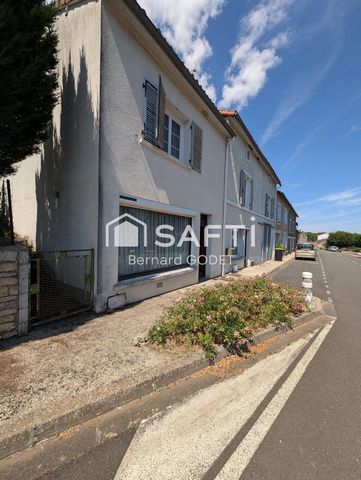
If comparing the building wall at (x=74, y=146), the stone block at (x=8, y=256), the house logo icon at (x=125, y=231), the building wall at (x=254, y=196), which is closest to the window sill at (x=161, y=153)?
the building wall at (x=74, y=146)

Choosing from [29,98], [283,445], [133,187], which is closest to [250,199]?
[133,187]

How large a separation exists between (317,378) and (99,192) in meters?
4.50

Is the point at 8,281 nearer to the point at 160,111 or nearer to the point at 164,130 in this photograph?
the point at 160,111

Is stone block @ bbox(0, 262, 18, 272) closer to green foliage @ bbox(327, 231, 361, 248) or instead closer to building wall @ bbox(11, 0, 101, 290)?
building wall @ bbox(11, 0, 101, 290)

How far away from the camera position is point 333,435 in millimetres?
2131

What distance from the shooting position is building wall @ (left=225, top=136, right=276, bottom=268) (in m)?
10.4

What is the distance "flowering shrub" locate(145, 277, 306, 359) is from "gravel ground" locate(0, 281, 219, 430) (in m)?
0.29

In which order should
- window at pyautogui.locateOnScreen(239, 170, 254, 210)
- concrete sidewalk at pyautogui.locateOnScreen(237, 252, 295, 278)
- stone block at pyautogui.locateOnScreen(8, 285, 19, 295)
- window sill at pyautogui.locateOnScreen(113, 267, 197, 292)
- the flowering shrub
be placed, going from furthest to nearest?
window at pyautogui.locateOnScreen(239, 170, 254, 210), concrete sidewalk at pyautogui.locateOnScreen(237, 252, 295, 278), window sill at pyautogui.locateOnScreen(113, 267, 197, 292), the flowering shrub, stone block at pyautogui.locateOnScreen(8, 285, 19, 295)

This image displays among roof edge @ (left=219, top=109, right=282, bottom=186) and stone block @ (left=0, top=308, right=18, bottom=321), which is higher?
roof edge @ (left=219, top=109, right=282, bottom=186)

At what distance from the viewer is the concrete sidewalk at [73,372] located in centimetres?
208

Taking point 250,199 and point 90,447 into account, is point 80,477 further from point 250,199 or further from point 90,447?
point 250,199

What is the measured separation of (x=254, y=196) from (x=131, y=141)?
10344 millimetres

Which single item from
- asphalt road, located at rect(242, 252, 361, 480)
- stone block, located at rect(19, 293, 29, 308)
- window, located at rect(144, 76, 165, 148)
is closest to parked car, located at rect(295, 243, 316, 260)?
asphalt road, located at rect(242, 252, 361, 480)

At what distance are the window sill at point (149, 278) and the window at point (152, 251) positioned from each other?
131mm
